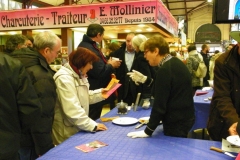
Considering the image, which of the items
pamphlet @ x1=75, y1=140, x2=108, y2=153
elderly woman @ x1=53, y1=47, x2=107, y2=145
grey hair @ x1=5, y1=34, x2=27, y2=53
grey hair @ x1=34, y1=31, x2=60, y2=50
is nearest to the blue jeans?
elderly woman @ x1=53, y1=47, x2=107, y2=145

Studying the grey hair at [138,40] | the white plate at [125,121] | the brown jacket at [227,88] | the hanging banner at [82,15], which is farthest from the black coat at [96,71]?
the hanging banner at [82,15]

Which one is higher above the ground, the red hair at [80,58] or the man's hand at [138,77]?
the red hair at [80,58]

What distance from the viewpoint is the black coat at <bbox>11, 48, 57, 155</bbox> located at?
175 cm

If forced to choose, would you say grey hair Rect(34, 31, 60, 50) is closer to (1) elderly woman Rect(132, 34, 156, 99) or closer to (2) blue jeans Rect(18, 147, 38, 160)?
(2) blue jeans Rect(18, 147, 38, 160)

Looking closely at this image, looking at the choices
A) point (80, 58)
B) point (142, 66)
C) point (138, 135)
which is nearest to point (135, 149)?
point (138, 135)

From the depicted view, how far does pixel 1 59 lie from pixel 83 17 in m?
4.70

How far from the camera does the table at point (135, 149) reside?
148cm

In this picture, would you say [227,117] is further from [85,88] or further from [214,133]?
[85,88]

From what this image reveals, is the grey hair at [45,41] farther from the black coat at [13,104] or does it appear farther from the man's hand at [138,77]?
the man's hand at [138,77]

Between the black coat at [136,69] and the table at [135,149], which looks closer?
the table at [135,149]

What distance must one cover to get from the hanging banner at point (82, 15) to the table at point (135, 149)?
400 cm

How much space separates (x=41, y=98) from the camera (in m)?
1.75

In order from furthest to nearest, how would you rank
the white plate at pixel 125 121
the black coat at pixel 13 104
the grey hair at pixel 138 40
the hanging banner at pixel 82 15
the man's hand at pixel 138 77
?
the hanging banner at pixel 82 15, the grey hair at pixel 138 40, the man's hand at pixel 138 77, the white plate at pixel 125 121, the black coat at pixel 13 104

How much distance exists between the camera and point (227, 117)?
1717 millimetres
